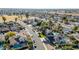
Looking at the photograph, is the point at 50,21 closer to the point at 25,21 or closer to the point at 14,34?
the point at 25,21

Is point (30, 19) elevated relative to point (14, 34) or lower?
elevated

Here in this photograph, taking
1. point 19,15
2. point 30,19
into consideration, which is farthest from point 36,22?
point 19,15
